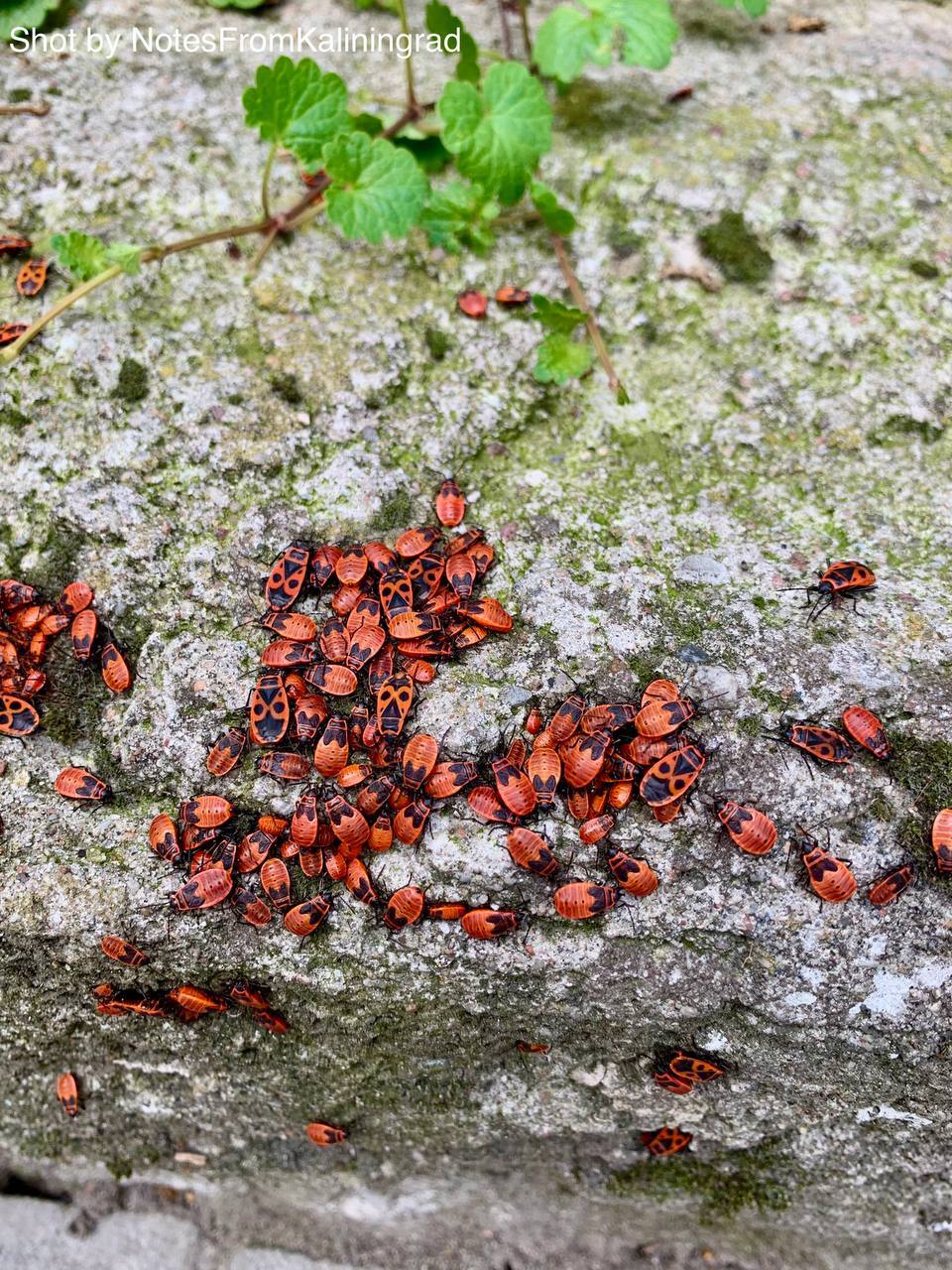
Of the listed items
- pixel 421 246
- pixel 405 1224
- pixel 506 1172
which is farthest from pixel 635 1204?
pixel 421 246

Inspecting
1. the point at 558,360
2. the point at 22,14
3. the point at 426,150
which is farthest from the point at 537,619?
the point at 22,14

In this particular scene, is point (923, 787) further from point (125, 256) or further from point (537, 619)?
point (125, 256)

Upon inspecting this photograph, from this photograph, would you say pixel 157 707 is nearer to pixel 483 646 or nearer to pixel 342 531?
pixel 342 531

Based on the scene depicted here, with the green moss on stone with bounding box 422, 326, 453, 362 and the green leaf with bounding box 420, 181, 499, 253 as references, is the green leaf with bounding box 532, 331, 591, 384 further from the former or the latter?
the green leaf with bounding box 420, 181, 499, 253

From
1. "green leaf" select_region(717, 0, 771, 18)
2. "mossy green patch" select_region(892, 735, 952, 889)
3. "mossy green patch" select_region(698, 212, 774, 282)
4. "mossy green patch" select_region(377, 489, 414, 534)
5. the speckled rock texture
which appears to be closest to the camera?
"mossy green patch" select_region(892, 735, 952, 889)

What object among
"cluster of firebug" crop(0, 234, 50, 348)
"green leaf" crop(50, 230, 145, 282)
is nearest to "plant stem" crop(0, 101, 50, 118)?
"cluster of firebug" crop(0, 234, 50, 348)

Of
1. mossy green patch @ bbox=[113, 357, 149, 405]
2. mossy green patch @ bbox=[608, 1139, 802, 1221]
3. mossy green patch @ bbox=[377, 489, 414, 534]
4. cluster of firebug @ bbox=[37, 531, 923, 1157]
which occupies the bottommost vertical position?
mossy green patch @ bbox=[608, 1139, 802, 1221]

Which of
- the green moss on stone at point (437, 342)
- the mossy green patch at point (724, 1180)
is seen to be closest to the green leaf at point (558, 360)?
the green moss on stone at point (437, 342)

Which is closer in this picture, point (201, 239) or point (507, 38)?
point (201, 239)
